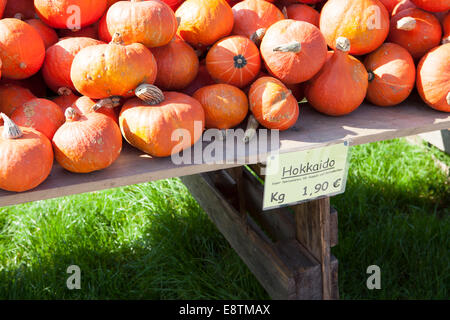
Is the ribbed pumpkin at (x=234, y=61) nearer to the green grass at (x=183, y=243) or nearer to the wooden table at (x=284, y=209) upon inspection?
the wooden table at (x=284, y=209)

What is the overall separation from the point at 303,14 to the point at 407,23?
338mm

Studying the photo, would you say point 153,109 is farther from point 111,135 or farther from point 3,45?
point 3,45

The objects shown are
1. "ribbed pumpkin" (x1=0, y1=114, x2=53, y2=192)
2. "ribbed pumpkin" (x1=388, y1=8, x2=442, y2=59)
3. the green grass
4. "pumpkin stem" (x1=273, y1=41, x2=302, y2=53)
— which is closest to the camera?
"ribbed pumpkin" (x1=0, y1=114, x2=53, y2=192)

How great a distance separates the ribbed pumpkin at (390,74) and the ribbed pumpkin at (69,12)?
89 cm

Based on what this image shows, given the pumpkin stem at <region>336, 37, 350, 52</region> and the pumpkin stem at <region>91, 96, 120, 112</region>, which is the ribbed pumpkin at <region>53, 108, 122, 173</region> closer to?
the pumpkin stem at <region>91, 96, 120, 112</region>

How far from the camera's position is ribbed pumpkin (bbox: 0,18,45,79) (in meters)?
1.15

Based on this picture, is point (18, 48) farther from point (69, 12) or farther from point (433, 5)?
point (433, 5)

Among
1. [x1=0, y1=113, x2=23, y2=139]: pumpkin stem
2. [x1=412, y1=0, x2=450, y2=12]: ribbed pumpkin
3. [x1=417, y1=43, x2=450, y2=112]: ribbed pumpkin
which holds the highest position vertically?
[x1=412, y1=0, x2=450, y2=12]: ribbed pumpkin

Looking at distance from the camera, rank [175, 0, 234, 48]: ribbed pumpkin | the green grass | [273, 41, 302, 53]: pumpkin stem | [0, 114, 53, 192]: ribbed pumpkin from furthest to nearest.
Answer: the green grass → [175, 0, 234, 48]: ribbed pumpkin → [273, 41, 302, 53]: pumpkin stem → [0, 114, 53, 192]: ribbed pumpkin

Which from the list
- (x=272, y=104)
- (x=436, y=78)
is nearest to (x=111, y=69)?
(x=272, y=104)

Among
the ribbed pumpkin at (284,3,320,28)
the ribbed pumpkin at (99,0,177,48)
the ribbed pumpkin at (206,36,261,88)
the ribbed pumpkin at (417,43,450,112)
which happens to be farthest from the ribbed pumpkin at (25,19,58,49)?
the ribbed pumpkin at (417,43,450,112)

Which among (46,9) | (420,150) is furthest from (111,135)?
(420,150)

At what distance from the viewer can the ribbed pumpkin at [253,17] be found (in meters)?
1.40
